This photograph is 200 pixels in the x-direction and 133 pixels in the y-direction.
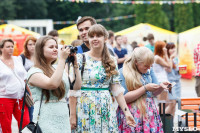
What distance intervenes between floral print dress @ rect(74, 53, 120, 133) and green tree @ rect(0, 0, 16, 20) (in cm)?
4557

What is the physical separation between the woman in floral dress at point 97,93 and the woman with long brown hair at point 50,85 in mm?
166

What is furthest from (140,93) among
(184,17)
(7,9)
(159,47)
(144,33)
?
(7,9)

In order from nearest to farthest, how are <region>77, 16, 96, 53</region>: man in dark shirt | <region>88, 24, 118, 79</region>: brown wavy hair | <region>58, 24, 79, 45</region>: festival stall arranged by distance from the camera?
<region>88, 24, 118, 79</region>: brown wavy hair, <region>77, 16, 96, 53</region>: man in dark shirt, <region>58, 24, 79, 45</region>: festival stall

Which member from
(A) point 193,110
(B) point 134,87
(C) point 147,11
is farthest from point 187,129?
Answer: (C) point 147,11

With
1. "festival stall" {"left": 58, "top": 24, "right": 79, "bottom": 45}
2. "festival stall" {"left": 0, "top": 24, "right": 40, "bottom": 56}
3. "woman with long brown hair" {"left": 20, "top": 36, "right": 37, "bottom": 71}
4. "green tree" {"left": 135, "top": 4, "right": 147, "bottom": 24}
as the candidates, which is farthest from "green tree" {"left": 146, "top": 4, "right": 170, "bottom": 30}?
"woman with long brown hair" {"left": 20, "top": 36, "right": 37, "bottom": 71}

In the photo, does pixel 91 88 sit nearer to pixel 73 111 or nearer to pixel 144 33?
pixel 73 111

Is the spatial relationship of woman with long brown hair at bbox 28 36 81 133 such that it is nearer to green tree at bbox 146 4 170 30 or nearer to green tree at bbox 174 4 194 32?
green tree at bbox 174 4 194 32

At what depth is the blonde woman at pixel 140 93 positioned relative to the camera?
4297 mm

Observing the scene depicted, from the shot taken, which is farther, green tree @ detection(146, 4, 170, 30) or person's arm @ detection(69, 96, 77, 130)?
green tree @ detection(146, 4, 170, 30)

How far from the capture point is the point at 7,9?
1880 inches

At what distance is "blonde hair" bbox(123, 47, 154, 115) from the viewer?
4.34 metres

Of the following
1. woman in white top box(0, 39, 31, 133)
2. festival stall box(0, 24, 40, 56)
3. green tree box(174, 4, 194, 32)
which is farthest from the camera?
green tree box(174, 4, 194, 32)

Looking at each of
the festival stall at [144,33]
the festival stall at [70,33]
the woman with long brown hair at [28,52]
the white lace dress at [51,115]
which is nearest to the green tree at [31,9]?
the festival stall at [70,33]

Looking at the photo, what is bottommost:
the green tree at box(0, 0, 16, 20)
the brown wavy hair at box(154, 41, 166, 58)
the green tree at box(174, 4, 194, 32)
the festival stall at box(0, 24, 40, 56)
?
the brown wavy hair at box(154, 41, 166, 58)
